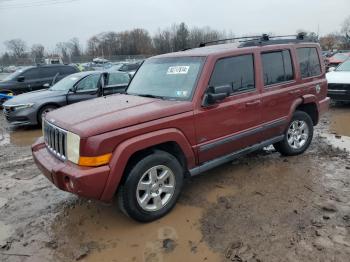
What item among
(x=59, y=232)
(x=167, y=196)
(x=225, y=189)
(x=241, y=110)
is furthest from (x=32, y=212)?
(x=241, y=110)

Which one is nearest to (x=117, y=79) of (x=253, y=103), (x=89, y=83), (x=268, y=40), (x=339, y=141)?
(x=89, y=83)

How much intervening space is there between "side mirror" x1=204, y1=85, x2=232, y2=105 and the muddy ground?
130 cm

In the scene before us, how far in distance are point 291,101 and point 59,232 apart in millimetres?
3895

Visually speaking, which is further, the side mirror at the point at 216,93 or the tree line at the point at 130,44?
the tree line at the point at 130,44

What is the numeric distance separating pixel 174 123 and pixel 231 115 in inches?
37.8

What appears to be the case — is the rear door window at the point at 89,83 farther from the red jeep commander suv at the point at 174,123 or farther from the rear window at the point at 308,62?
the rear window at the point at 308,62

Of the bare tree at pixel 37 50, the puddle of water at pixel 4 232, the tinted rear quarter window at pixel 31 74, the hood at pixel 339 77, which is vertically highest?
the bare tree at pixel 37 50

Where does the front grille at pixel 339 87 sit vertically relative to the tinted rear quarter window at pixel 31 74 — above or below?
below

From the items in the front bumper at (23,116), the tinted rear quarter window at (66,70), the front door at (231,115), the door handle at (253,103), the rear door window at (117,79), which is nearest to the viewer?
the front door at (231,115)

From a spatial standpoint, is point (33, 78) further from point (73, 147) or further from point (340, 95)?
point (73, 147)

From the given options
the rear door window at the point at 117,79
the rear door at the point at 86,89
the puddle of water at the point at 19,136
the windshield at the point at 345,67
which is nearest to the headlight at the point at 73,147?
the puddle of water at the point at 19,136

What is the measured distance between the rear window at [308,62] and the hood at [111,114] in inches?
103

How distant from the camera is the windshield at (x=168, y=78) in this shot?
4457 mm

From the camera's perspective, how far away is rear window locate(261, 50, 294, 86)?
520cm
